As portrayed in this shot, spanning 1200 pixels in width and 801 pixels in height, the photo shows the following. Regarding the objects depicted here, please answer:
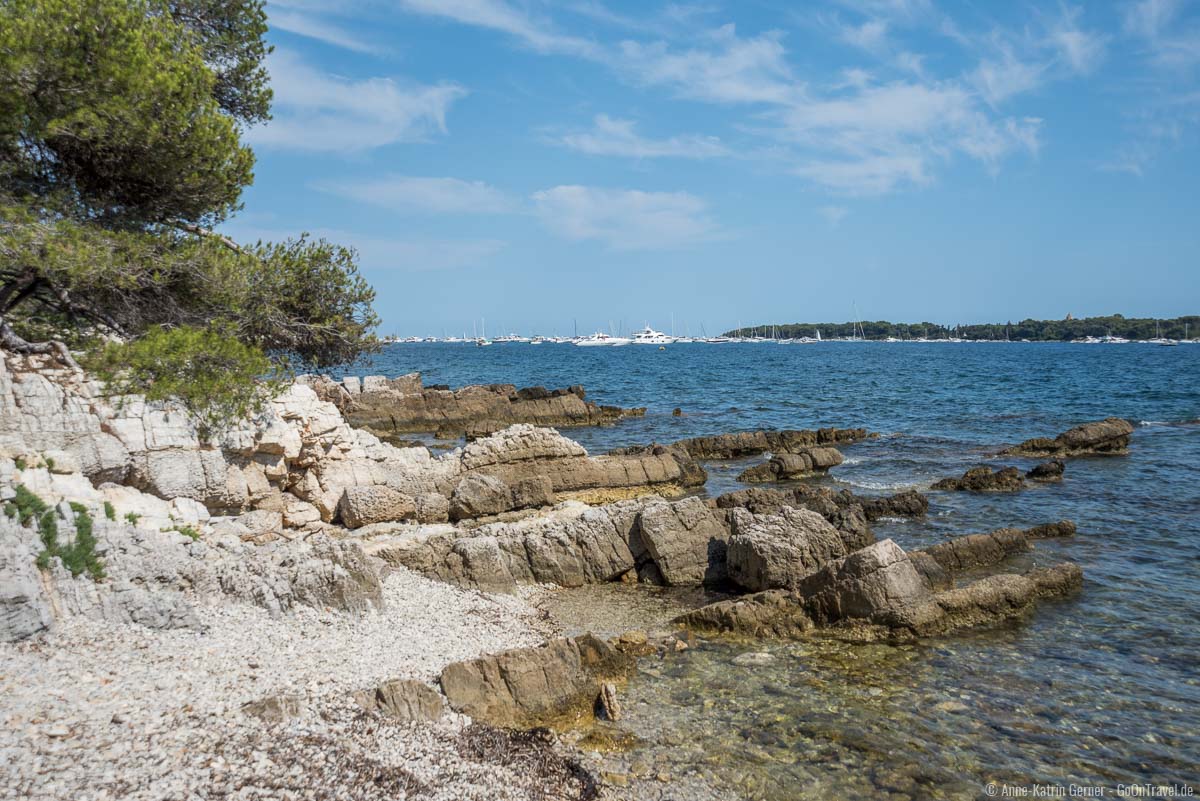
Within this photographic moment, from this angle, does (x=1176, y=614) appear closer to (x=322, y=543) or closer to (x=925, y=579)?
(x=925, y=579)

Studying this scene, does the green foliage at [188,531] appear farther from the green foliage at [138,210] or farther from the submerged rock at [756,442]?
the submerged rock at [756,442]

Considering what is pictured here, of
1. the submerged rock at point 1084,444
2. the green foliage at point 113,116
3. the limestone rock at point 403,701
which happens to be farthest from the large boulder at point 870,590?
the submerged rock at point 1084,444

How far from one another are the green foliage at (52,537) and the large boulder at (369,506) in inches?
263

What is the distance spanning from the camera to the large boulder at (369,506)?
15.7 metres

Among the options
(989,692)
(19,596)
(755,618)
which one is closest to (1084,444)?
(989,692)

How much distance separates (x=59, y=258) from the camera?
38.7ft

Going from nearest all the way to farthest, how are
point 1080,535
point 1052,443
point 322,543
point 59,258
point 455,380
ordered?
point 322,543
point 59,258
point 1080,535
point 1052,443
point 455,380

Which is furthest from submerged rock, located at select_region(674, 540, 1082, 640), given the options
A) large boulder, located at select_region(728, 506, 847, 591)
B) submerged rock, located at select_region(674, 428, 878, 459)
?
submerged rock, located at select_region(674, 428, 878, 459)

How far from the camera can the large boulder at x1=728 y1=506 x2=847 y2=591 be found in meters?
13.2

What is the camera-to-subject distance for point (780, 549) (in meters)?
13.4

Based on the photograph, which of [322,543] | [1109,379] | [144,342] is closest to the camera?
[322,543]

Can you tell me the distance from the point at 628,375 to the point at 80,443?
70.9 m

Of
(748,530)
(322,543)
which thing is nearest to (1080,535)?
(748,530)

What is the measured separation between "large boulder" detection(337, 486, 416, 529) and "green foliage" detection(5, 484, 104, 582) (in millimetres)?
6683
